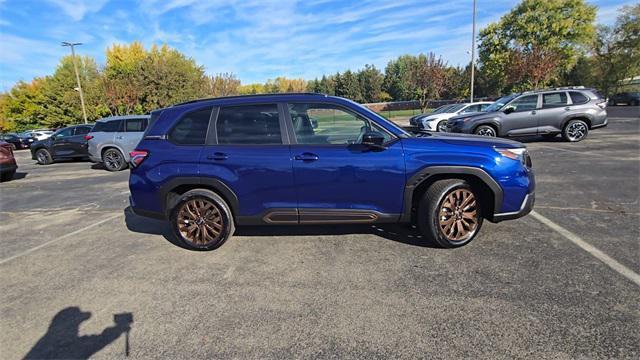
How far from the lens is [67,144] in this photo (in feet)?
46.2

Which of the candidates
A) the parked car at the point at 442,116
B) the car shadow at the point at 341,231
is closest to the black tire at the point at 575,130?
the parked car at the point at 442,116

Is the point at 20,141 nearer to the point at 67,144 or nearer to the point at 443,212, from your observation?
the point at 67,144

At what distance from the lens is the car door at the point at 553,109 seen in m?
11.1

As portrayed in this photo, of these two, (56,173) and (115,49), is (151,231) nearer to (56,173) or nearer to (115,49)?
(56,173)

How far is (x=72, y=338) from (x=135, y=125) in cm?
1018

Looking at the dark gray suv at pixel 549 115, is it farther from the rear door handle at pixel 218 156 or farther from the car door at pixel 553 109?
the rear door handle at pixel 218 156

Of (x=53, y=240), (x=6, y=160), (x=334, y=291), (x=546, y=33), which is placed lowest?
(x=334, y=291)

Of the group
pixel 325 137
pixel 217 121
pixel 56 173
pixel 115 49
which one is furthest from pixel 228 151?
pixel 115 49

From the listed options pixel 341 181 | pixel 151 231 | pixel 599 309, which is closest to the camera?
pixel 599 309

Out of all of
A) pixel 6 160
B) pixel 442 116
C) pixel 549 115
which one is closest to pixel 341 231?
pixel 549 115

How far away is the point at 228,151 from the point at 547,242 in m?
3.82

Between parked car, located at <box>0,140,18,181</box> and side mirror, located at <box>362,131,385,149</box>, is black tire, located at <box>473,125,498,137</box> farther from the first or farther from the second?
parked car, located at <box>0,140,18,181</box>

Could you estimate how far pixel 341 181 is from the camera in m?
3.79

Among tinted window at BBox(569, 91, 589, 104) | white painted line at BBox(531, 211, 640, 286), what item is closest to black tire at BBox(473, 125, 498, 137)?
tinted window at BBox(569, 91, 589, 104)
